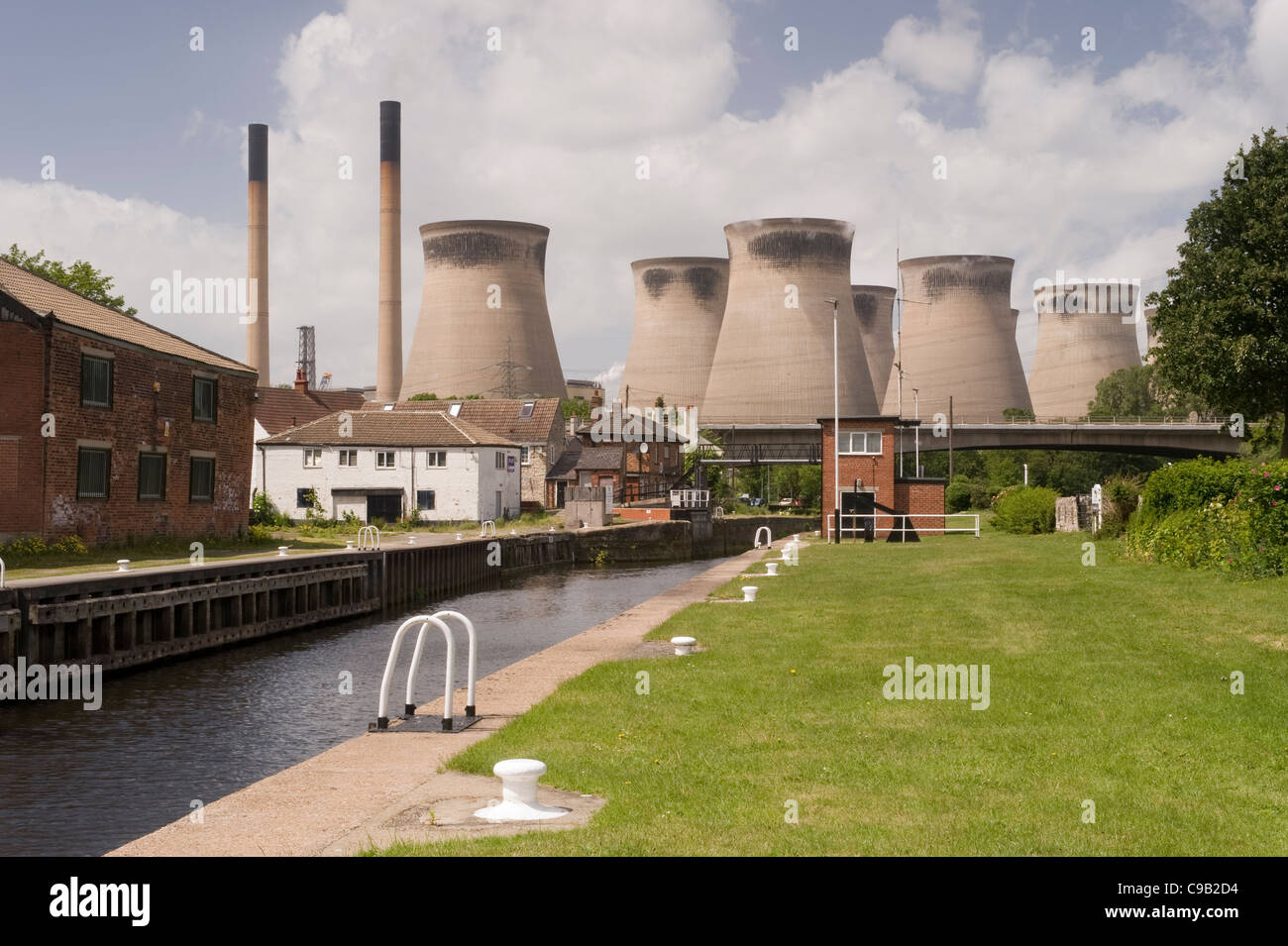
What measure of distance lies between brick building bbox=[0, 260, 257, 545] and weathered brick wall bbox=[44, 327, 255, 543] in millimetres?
35

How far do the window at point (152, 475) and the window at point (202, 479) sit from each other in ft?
5.60

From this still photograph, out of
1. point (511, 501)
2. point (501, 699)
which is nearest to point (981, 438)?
point (511, 501)

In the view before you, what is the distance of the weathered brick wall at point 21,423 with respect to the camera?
3250cm

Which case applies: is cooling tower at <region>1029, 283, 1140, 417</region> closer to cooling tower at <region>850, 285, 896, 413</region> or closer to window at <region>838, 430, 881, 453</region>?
cooling tower at <region>850, 285, 896, 413</region>

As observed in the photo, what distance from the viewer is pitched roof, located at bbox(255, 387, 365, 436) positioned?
80.9 meters

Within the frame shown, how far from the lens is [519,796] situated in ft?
27.5

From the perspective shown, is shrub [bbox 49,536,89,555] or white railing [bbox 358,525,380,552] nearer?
shrub [bbox 49,536,89,555]

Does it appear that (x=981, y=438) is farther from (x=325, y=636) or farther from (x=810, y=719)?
(x=810, y=719)

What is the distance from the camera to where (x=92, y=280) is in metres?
61.4

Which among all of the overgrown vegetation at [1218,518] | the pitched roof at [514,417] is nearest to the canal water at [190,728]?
the overgrown vegetation at [1218,518]

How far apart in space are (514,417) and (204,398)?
37.0 meters

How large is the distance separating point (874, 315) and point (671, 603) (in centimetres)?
11512

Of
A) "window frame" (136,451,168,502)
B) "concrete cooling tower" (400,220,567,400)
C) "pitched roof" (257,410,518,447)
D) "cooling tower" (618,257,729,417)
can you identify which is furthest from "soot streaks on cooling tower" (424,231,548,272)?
"window frame" (136,451,168,502)

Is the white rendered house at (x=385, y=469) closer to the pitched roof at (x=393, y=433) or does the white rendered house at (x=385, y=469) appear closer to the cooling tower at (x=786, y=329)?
the pitched roof at (x=393, y=433)
